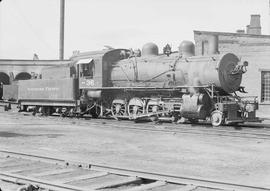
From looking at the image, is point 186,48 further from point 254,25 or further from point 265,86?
point 254,25

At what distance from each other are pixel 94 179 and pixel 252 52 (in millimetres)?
23686

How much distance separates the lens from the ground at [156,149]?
25.1ft

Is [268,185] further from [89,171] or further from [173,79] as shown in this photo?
[173,79]

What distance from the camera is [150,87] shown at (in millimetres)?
18031

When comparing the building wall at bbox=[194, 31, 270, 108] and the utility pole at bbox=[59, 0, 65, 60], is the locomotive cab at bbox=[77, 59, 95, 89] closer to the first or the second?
the building wall at bbox=[194, 31, 270, 108]

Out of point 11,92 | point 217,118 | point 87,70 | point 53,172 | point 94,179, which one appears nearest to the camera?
point 94,179

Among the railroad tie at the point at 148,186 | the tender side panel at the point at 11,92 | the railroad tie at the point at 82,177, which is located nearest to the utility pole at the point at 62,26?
the tender side panel at the point at 11,92

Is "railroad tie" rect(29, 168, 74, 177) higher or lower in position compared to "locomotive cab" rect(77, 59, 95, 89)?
lower

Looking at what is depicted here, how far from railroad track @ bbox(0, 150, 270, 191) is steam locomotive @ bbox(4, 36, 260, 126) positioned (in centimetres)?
915

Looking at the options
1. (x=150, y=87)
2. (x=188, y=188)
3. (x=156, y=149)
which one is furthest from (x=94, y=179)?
(x=150, y=87)

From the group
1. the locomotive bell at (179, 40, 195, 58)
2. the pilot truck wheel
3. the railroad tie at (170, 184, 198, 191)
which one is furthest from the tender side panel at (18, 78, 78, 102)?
the railroad tie at (170, 184, 198, 191)

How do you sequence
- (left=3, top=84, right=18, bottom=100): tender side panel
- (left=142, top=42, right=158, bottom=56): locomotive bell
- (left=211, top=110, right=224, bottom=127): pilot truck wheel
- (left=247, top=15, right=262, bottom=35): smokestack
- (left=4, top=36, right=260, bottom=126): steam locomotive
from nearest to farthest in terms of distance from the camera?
(left=211, top=110, right=224, bottom=127): pilot truck wheel, (left=4, top=36, right=260, bottom=126): steam locomotive, (left=142, top=42, right=158, bottom=56): locomotive bell, (left=3, top=84, right=18, bottom=100): tender side panel, (left=247, top=15, right=262, bottom=35): smokestack

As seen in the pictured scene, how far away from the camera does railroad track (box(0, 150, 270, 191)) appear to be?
603cm

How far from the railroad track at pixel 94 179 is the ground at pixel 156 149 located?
0.53 metres
